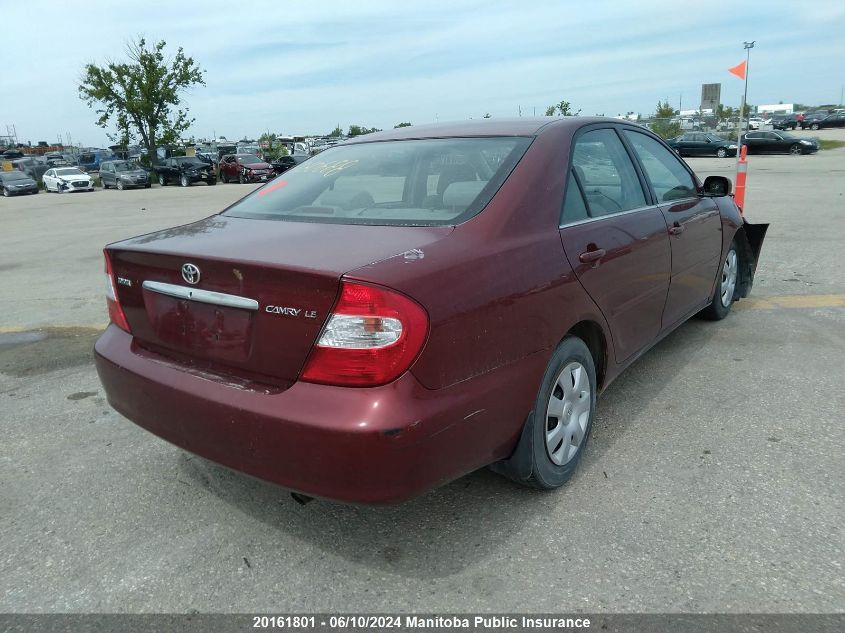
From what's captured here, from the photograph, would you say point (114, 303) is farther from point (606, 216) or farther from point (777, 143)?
point (777, 143)

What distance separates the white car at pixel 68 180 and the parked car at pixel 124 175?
109 centimetres

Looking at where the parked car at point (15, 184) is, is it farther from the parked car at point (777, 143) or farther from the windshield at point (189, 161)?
the parked car at point (777, 143)

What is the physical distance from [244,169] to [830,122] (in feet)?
165

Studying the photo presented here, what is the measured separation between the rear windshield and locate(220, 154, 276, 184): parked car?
3012 centimetres

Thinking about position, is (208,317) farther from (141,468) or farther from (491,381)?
(141,468)

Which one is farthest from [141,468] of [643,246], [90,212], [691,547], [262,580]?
[90,212]

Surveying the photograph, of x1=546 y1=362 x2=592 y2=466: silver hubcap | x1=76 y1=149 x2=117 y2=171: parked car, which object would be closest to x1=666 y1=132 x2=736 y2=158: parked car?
x1=546 y1=362 x2=592 y2=466: silver hubcap

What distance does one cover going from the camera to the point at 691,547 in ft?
8.04

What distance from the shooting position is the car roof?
316cm

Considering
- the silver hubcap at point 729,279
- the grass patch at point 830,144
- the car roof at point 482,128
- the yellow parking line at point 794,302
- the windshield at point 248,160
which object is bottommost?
the grass patch at point 830,144

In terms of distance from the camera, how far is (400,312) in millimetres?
2059

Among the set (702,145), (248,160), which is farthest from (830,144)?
(248,160)

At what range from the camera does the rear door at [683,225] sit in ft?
12.6

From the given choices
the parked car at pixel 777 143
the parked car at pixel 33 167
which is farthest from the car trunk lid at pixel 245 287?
the parked car at pixel 33 167
